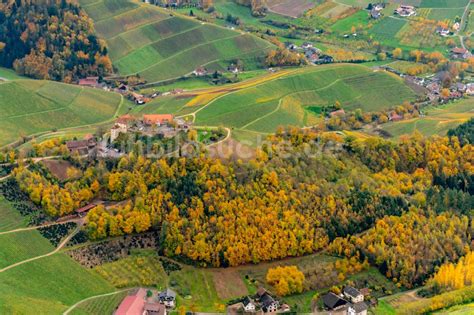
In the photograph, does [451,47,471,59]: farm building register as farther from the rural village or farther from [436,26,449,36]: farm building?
the rural village

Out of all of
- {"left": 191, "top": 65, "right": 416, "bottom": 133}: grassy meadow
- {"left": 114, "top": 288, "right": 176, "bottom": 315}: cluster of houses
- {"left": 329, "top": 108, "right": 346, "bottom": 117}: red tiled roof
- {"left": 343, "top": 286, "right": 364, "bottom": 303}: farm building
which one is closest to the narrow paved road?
{"left": 114, "top": 288, "right": 176, "bottom": 315}: cluster of houses

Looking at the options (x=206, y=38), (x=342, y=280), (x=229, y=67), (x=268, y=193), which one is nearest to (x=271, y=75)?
(x=229, y=67)

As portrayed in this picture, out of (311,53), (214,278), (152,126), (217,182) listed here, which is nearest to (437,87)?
(311,53)

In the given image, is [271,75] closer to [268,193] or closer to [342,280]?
[268,193]

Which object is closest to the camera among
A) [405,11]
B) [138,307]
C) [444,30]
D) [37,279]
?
[138,307]

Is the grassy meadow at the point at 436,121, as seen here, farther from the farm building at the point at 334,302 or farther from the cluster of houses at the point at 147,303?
Result: the cluster of houses at the point at 147,303

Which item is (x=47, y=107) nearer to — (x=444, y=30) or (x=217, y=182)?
(x=217, y=182)

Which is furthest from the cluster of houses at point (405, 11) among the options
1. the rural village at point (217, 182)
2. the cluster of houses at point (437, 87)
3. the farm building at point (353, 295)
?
the farm building at point (353, 295)
